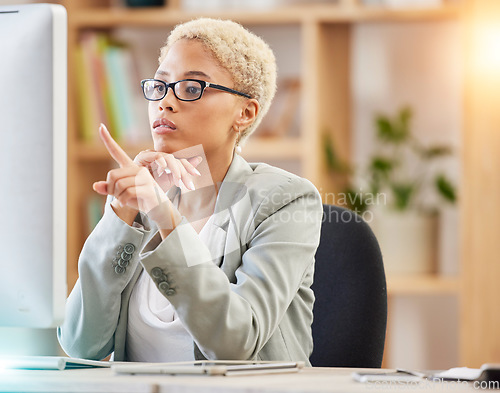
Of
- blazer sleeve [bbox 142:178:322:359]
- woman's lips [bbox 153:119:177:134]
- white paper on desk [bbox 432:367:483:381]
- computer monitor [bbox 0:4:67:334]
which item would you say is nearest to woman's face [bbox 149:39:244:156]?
woman's lips [bbox 153:119:177:134]

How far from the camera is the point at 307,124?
8.36ft

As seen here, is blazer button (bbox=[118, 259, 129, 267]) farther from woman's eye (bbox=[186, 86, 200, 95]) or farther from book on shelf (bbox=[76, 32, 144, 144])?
book on shelf (bbox=[76, 32, 144, 144])

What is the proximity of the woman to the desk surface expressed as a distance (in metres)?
0.19

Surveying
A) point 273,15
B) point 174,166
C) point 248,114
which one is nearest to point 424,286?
point 273,15

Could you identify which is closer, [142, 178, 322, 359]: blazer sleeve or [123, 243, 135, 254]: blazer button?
[142, 178, 322, 359]: blazer sleeve

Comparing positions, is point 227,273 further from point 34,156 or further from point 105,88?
point 105,88

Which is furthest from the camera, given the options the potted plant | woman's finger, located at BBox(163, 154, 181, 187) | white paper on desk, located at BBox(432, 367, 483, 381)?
the potted plant

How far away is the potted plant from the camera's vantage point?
2500mm

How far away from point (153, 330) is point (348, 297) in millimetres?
373

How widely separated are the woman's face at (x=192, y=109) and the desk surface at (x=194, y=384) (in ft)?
1.52

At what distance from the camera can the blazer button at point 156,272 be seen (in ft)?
3.43

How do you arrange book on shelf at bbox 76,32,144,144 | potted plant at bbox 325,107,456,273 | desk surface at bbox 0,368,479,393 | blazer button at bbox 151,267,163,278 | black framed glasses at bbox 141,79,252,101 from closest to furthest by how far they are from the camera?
desk surface at bbox 0,368,479,393 → blazer button at bbox 151,267,163,278 → black framed glasses at bbox 141,79,252,101 → potted plant at bbox 325,107,456,273 → book on shelf at bbox 76,32,144,144

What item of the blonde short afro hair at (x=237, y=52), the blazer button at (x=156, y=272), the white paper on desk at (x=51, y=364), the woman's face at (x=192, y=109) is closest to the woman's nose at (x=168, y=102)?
the woman's face at (x=192, y=109)

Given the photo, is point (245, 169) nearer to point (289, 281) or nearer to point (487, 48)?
Answer: point (289, 281)
